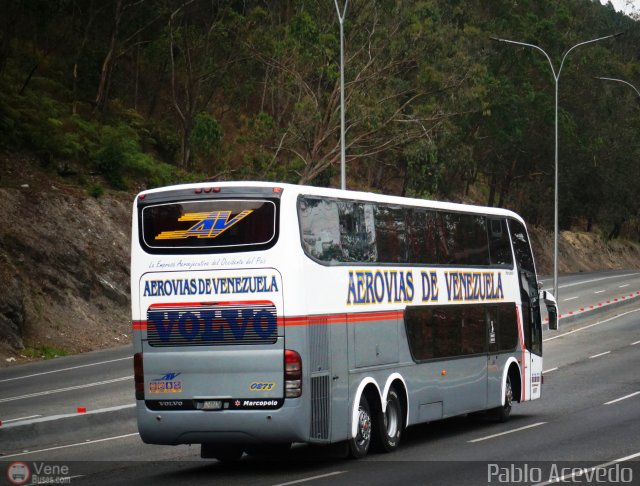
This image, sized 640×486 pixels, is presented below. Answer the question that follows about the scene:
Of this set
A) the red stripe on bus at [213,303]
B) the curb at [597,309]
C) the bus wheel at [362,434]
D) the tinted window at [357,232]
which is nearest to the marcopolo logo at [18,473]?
the red stripe on bus at [213,303]

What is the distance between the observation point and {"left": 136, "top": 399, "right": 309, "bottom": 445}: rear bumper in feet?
46.0

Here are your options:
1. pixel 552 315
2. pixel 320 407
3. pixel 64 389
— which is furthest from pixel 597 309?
pixel 320 407

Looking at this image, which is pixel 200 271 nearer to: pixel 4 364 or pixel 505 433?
pixel 505 433

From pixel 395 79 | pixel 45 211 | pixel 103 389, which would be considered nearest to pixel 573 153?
pixel 395 79

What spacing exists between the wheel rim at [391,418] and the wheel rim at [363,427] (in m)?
0.53

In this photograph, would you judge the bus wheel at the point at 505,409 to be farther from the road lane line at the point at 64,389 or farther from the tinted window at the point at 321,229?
the road lane line at the point at 64,389

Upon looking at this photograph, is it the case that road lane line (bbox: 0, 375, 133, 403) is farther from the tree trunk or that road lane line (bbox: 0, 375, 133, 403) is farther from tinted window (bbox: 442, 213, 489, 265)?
the tree trunk

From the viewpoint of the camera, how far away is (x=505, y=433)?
18469mm

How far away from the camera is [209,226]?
14594 mm

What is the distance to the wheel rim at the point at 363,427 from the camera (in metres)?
15.6

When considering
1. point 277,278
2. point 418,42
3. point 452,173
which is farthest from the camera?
point 452,173

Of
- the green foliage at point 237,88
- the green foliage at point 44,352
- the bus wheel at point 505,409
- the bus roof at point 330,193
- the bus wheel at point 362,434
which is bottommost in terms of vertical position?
the green foliage at point 44,352

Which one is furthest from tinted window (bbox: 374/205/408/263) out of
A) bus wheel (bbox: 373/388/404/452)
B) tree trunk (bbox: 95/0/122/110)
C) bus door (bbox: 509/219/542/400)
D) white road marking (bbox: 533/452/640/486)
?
tree trunk (bbox: 95/0/122/110)

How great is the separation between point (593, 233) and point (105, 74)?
5374 centimetres
